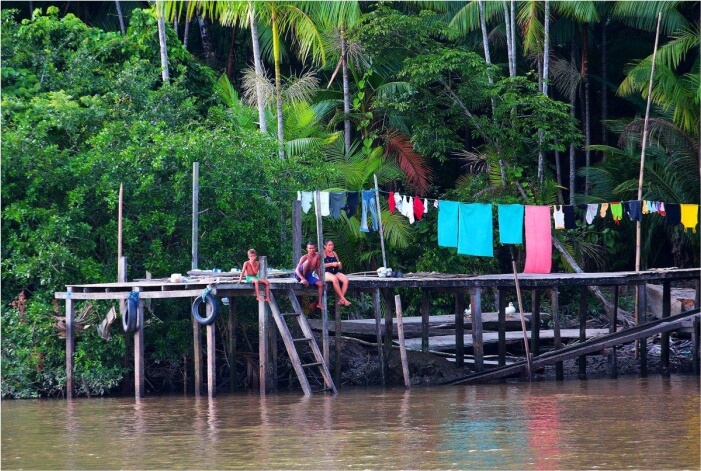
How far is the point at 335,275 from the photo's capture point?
63.6 ft

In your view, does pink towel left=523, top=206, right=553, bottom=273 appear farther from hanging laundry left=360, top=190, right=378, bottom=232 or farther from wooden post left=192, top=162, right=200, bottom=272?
wooden post left=192, top=162, right=200, bottom=272

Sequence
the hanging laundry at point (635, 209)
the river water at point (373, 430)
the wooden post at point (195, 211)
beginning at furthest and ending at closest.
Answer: the hanging laundry at point (635, 209) < the wooden post at point (195, 211) < the river water at point (373, 430)

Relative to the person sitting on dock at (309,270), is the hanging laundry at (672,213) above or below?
above

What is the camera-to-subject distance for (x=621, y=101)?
3111 centimetres

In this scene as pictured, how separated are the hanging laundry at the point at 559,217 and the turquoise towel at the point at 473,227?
1.46m

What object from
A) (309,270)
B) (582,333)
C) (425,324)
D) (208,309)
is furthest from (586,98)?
(208,309)

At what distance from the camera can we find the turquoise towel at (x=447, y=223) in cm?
2148

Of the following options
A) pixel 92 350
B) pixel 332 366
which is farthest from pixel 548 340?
pixel 92 350

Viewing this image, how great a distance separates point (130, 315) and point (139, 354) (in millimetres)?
874

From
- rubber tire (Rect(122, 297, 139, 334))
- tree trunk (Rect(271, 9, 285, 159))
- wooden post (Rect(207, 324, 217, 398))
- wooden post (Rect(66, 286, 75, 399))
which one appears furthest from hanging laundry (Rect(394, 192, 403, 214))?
wooden post (Rect(66, 286, 75, 399))

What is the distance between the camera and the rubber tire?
1833cm

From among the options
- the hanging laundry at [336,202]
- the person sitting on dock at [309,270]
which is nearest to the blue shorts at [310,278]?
the person sitting on dock at [309,270]

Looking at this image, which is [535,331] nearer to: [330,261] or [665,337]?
[665,337]

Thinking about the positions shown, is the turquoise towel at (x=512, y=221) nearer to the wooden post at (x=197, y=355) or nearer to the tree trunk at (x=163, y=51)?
the wooden post at (x=197, y=355)
